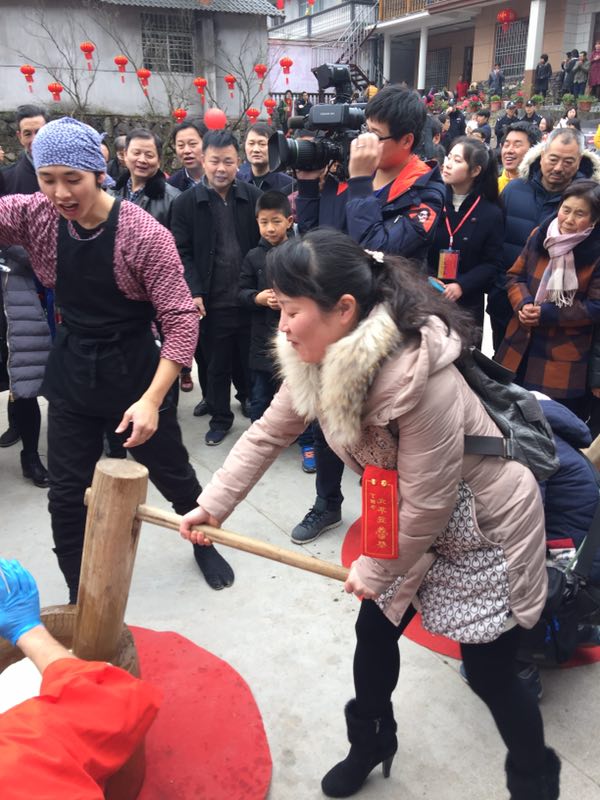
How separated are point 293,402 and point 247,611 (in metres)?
1.31

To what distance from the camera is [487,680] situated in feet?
4.95

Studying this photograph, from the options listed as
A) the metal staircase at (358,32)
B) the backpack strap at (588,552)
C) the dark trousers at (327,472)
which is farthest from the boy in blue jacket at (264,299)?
the metal staircase at (358,32)

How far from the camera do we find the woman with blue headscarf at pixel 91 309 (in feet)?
6.37

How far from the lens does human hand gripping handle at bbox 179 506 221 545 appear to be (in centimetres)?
163

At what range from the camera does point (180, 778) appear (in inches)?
71.2

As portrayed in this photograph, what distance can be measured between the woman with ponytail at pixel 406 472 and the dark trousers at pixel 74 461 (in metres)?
0.79

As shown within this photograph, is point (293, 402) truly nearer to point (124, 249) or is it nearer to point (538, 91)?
point (124, 249)

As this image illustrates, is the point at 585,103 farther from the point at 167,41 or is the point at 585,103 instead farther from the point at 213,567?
the point at 213,567

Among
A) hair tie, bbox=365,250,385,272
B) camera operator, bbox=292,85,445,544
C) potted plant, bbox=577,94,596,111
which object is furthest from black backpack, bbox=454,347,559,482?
potted plant, bbox=577,94,596,111

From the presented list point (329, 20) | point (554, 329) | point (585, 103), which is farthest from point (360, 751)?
point (329, 20)

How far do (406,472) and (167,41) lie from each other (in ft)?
61.0

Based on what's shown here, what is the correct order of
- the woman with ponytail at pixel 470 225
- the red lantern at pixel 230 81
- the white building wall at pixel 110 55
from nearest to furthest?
the woman with ponytail at pixel 470 225, the red lantern at pixel 230 81, the white building wall at pixel 110 55

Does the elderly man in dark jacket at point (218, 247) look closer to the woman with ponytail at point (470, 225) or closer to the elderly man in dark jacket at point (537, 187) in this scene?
the woman with ponytail at point (470, 225)

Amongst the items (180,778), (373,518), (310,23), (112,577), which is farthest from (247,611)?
(310,23)
